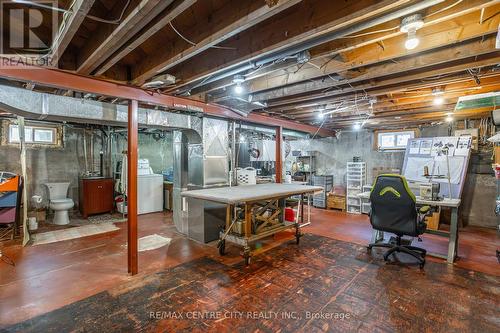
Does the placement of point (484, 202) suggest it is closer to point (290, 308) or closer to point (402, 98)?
point (402, 98)

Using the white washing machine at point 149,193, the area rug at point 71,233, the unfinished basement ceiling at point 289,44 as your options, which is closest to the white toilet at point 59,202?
the area rug at point 71,233

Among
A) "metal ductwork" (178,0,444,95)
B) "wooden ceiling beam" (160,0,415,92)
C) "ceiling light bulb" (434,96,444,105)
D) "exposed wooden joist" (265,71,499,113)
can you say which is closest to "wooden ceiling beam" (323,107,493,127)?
"ceiling light bulb" (434,96,444,105)

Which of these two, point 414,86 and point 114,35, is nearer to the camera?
point 114,35

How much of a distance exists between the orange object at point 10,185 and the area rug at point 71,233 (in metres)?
0.92

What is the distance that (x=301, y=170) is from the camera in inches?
318

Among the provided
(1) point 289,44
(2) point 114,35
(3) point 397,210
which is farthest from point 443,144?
(2) point 114,35

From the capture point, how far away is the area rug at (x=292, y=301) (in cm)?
213

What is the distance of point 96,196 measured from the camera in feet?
19.6

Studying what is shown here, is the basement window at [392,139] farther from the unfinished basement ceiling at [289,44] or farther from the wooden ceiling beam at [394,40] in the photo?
the wooden ceiling beam at [394,40]

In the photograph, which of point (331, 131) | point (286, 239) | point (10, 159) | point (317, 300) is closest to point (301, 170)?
point (331, 131)

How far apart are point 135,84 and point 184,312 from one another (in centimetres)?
262

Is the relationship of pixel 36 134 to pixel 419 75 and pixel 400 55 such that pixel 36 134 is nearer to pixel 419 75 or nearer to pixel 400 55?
pixel 400 55

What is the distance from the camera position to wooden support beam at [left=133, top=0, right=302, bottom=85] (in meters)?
1.58

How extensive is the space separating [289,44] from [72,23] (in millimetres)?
1540
